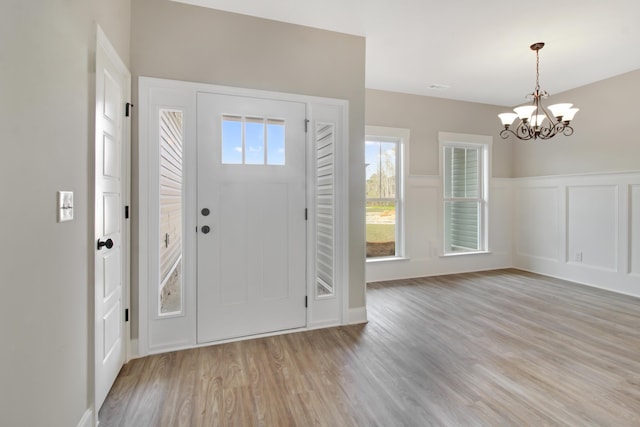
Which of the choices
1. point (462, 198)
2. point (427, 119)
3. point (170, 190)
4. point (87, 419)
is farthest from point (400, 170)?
point (87, 419)

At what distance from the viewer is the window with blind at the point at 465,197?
202 inches

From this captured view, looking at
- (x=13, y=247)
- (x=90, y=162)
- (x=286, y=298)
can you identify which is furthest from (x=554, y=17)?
(x=13, y=247)

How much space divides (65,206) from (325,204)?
1985mm

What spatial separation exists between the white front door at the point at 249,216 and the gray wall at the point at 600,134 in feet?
13.8

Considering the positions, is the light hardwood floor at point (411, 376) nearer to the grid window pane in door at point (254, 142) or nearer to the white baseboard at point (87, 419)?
the white baseboard at point (87, 419)

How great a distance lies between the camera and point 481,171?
17.5 feet

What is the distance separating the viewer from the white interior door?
1.73m

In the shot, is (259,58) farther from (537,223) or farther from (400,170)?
(537,223)

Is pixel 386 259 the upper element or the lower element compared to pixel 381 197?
lower

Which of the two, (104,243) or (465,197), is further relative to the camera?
(465,197)

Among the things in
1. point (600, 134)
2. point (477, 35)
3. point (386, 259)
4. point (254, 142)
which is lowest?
point (386, 259)

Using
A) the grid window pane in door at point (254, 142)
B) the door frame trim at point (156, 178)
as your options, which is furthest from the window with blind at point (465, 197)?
the grid window pane in door at point (254, 142)

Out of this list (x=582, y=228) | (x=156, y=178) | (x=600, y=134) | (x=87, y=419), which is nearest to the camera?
(x=87, y=419)

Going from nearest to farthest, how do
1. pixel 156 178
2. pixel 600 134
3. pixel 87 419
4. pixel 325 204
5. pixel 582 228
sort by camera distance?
pixel 87 419 < pixel 156 178 < pixel 325 204 < pixel 600 134 < pixel 582 228
